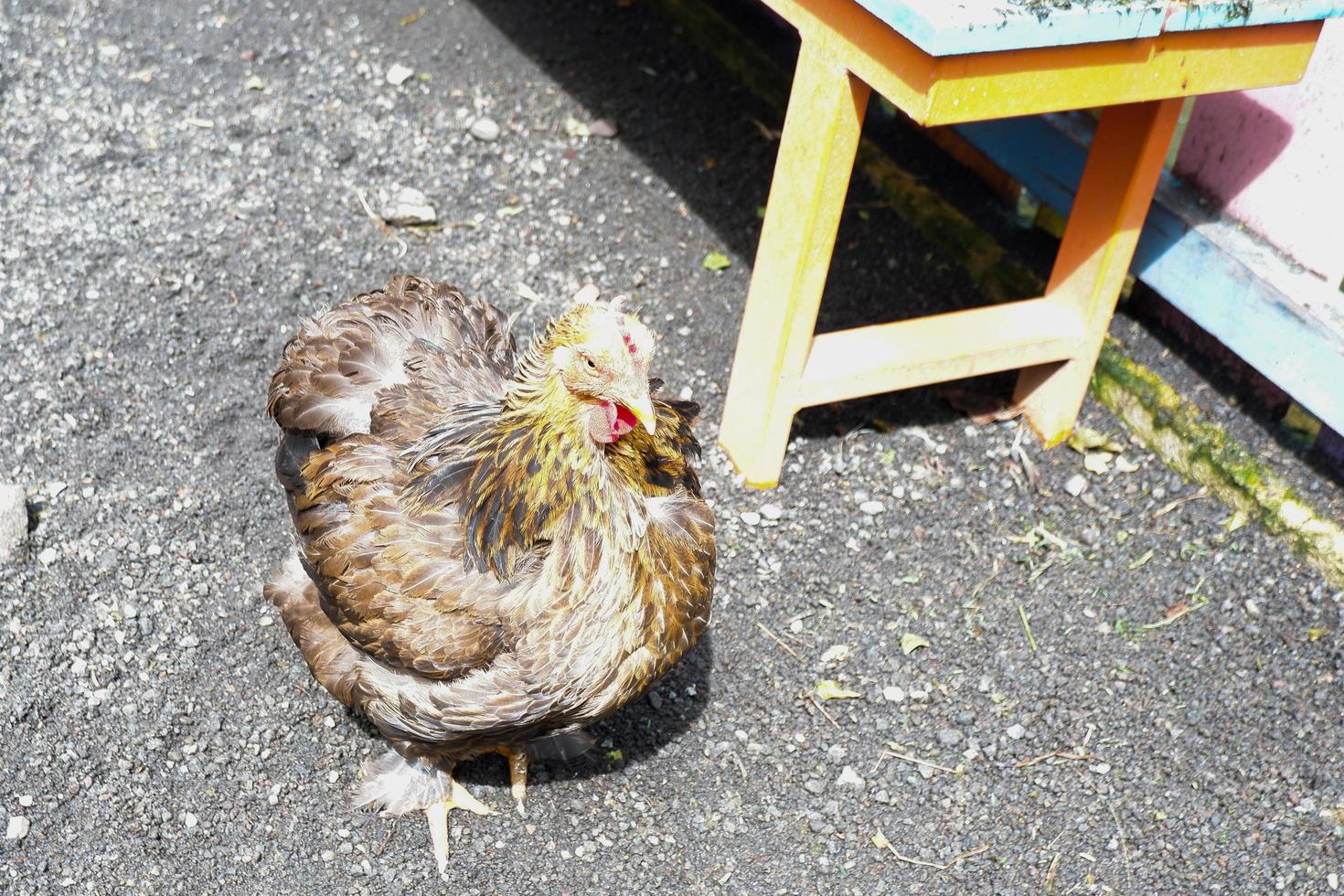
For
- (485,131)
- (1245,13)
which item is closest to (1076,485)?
(1245,13)

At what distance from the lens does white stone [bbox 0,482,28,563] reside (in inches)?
142

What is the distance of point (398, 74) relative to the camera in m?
5.57

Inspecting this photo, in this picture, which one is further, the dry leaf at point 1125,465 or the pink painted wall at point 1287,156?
the dry leaf at point 1125,465

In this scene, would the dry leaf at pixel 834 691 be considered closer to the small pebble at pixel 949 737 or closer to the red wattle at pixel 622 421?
the small pebble at pixel 949 737

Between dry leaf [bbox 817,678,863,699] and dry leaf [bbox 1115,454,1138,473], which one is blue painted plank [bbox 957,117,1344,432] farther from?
dry leaf [bbox 817,678,863,699]

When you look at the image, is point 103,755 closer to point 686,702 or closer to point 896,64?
point 686,702

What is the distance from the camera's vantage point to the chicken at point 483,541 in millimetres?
2725

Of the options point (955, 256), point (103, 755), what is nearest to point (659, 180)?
point (955, 256)

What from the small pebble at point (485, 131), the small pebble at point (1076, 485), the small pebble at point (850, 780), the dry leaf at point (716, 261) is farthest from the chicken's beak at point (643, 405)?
the small pebble at point (485, 131)

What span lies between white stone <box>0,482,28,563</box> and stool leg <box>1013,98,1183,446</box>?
3255 millimetres

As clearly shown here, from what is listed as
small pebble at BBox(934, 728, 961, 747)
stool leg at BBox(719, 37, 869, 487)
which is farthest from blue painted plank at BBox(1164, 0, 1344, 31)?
small pebble at BBox(934, 728, 961, 747)

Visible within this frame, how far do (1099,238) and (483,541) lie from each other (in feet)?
7.51

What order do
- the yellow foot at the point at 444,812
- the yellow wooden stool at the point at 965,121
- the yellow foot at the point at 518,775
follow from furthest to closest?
the yellow foot at the point at 518,775, the yellow foot at the point at 444,812, the yellow wooden stool at the point at 965,121

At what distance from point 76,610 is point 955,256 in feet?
11.0
